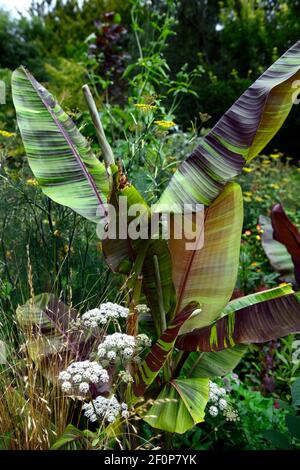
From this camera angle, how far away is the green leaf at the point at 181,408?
1.83 metres

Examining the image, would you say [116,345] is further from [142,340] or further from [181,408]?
[181,408]

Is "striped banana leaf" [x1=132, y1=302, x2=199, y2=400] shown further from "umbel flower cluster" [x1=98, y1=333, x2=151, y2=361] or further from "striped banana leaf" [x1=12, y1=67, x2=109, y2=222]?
"striped banana leaf" [x1=12, y1=67, x2=109, y2=222]

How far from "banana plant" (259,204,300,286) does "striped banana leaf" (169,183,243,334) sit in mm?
293

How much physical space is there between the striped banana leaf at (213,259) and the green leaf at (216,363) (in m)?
0.24

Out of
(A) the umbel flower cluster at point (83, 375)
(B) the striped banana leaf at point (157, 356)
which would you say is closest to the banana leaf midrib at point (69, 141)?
(B) the striped banana leaf at point (157, 356)

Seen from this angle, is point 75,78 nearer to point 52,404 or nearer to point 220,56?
point 220,56

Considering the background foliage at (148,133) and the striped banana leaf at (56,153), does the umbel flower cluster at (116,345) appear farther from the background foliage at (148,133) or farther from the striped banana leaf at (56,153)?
the striped banana leaf at (56,153)

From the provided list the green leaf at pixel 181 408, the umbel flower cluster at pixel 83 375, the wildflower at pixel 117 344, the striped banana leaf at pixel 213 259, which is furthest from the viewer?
the striped banana leaf at pixel 213 259

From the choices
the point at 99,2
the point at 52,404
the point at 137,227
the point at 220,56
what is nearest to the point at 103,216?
the point at 137,227

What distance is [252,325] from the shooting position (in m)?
2.05

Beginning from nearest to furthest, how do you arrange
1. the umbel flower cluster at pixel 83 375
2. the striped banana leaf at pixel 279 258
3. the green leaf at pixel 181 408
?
the umbel flower cluster at pixel 83 375, the green leaf at pixel 181 408, the striped banana leaf at pixel 279 258

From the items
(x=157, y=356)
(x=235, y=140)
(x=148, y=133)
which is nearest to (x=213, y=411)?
(x=157, y=356)

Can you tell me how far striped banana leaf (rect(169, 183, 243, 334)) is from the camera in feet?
6.84
